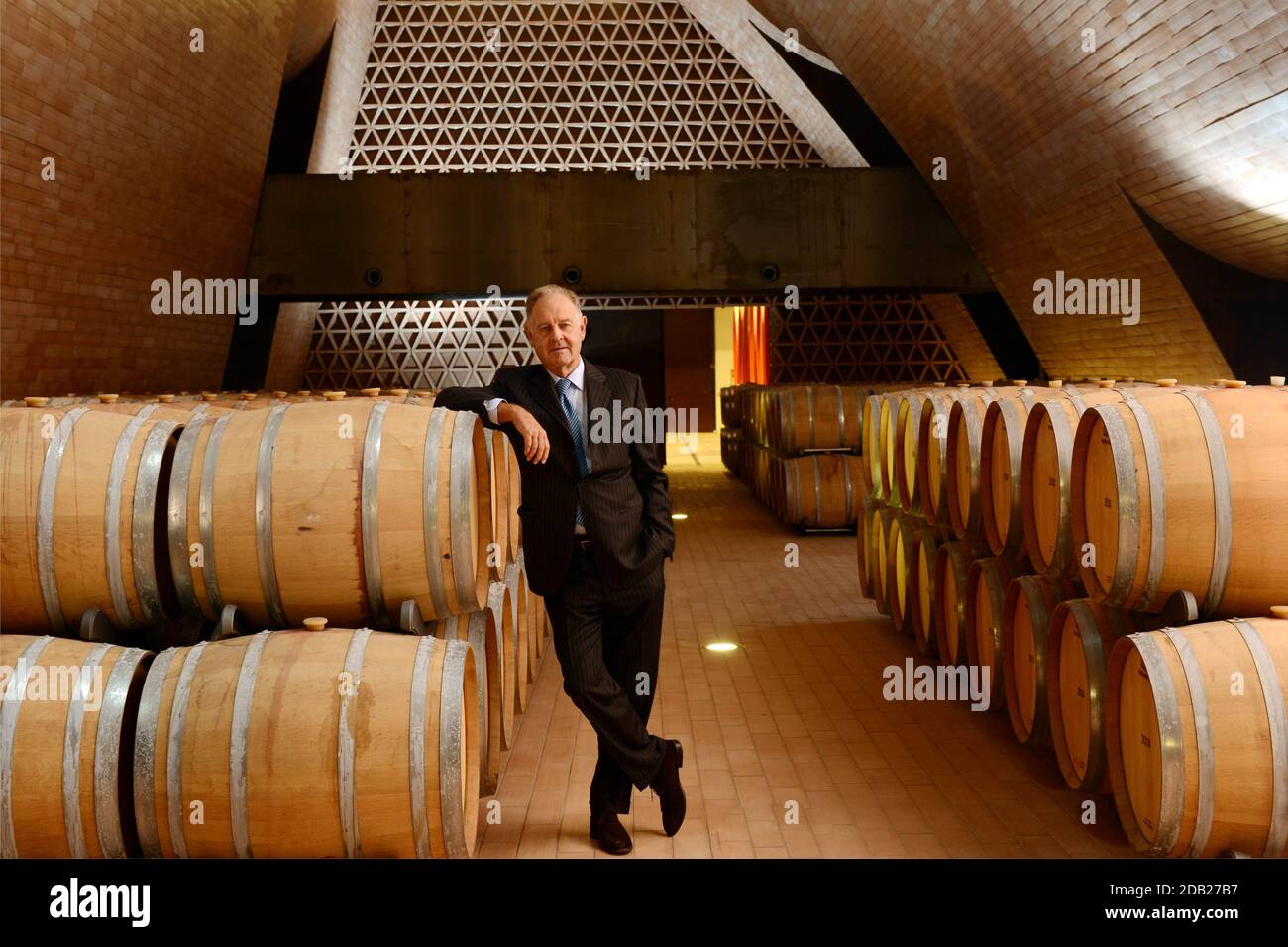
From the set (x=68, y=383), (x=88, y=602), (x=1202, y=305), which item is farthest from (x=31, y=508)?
(x=1202, y=305)

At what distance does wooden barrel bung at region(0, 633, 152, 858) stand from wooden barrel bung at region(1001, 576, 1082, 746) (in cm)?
274

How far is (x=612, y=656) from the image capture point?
9.77 ft

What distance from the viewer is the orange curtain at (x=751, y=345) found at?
52.7ft

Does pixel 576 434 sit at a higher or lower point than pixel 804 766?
higher

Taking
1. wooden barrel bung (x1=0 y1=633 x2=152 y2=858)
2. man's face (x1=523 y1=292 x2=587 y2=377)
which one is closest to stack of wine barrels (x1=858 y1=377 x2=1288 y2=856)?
man's face (x1=523 y1=292 x2=587 y2=377)

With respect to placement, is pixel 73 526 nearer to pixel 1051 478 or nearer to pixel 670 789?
pixel 670 789

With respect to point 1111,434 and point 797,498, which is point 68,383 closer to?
point 797,498

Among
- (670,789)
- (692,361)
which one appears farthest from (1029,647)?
(692,361)

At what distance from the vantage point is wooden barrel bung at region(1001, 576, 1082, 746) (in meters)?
3.57

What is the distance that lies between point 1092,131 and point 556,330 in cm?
A: 649

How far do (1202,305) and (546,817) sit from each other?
23.4 ft

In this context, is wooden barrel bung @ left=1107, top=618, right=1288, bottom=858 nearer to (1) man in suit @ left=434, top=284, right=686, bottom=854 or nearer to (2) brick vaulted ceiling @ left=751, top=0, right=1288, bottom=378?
(1) man in suit @ left=434, top=284, right=686, bottom=854

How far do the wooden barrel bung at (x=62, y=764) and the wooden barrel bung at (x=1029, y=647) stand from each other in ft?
9.00

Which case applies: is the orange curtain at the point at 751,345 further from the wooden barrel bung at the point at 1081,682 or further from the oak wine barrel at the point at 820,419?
the wooden barrel bung at the point at 1081,682
